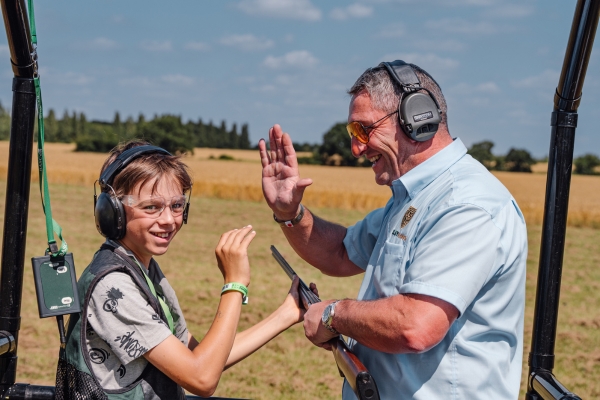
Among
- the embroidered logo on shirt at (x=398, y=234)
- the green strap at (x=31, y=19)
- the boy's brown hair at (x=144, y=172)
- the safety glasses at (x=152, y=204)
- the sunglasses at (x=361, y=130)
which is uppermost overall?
the green strap at (x=31, y=19)

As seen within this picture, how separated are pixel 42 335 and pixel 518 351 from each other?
6.37 metres

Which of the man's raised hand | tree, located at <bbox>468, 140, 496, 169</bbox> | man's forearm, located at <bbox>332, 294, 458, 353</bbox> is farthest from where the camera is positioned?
tree, located at <bbox>468, 140, 496, 169</bbox>

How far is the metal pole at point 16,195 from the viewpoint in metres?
2.44

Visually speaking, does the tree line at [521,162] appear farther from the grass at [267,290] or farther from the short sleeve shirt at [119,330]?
the short sleeve shirt at [119,330]

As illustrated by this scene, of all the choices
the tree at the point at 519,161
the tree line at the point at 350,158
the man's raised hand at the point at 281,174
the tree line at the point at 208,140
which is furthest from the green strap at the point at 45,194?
the tree at the point at 519,161

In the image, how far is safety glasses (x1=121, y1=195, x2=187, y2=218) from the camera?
215 cm

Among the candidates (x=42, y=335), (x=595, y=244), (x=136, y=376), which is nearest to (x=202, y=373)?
(x=136, y=376)

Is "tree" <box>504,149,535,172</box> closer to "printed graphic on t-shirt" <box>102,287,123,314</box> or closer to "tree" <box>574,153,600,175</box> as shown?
"tree" <box>574,153,600,175</box>

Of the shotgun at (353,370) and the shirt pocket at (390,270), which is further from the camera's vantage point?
the shirt pocket at (390,270)

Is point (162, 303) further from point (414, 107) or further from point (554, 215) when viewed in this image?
point (554, 215)

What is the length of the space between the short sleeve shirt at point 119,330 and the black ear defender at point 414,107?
1.05m

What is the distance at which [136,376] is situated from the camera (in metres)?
2.01

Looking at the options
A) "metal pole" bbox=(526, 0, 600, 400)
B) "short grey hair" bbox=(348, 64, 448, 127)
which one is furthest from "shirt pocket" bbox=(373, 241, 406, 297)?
"metal pole" bbox=(526, 0, 600, 400)

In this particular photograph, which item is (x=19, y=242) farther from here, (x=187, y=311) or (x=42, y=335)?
(x=187, y=311)
